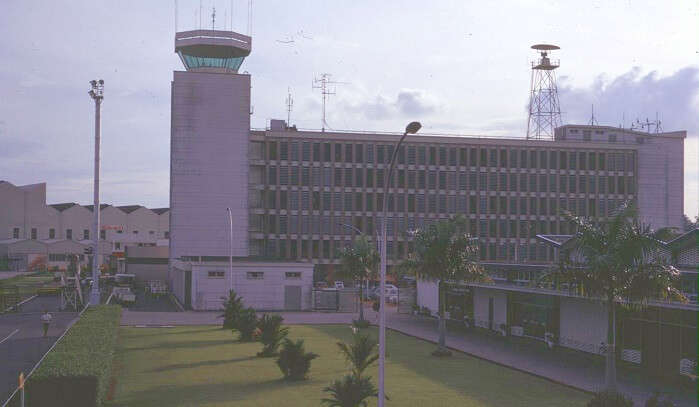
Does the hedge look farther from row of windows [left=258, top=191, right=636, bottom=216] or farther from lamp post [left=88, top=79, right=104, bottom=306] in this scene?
row of windows [left=258, top=191, right=636, bottom=216]

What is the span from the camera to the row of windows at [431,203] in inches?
4498

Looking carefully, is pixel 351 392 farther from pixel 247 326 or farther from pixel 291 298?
pixel 291 298

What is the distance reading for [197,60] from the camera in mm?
113250

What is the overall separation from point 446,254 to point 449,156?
249ft

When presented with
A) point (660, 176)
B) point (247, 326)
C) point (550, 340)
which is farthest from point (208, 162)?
point (550, 340)

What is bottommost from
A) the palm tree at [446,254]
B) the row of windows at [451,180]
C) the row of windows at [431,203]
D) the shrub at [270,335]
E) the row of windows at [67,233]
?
the shrub at [270,335]

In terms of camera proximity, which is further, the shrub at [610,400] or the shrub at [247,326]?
the shrub at [247,326]

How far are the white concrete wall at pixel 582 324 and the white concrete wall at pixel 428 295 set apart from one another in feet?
77.1

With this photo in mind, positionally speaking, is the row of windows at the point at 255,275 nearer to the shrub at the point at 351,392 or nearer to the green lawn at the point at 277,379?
the green lawn at the point at 277,379

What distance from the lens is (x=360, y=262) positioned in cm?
6166

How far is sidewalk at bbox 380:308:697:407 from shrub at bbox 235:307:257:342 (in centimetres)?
1178

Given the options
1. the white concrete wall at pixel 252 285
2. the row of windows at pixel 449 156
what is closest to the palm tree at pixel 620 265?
the white concrete wall at pixel 252 285

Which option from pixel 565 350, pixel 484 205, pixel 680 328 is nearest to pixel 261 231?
pixel 484 205

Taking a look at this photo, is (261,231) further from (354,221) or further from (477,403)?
(477,403)
